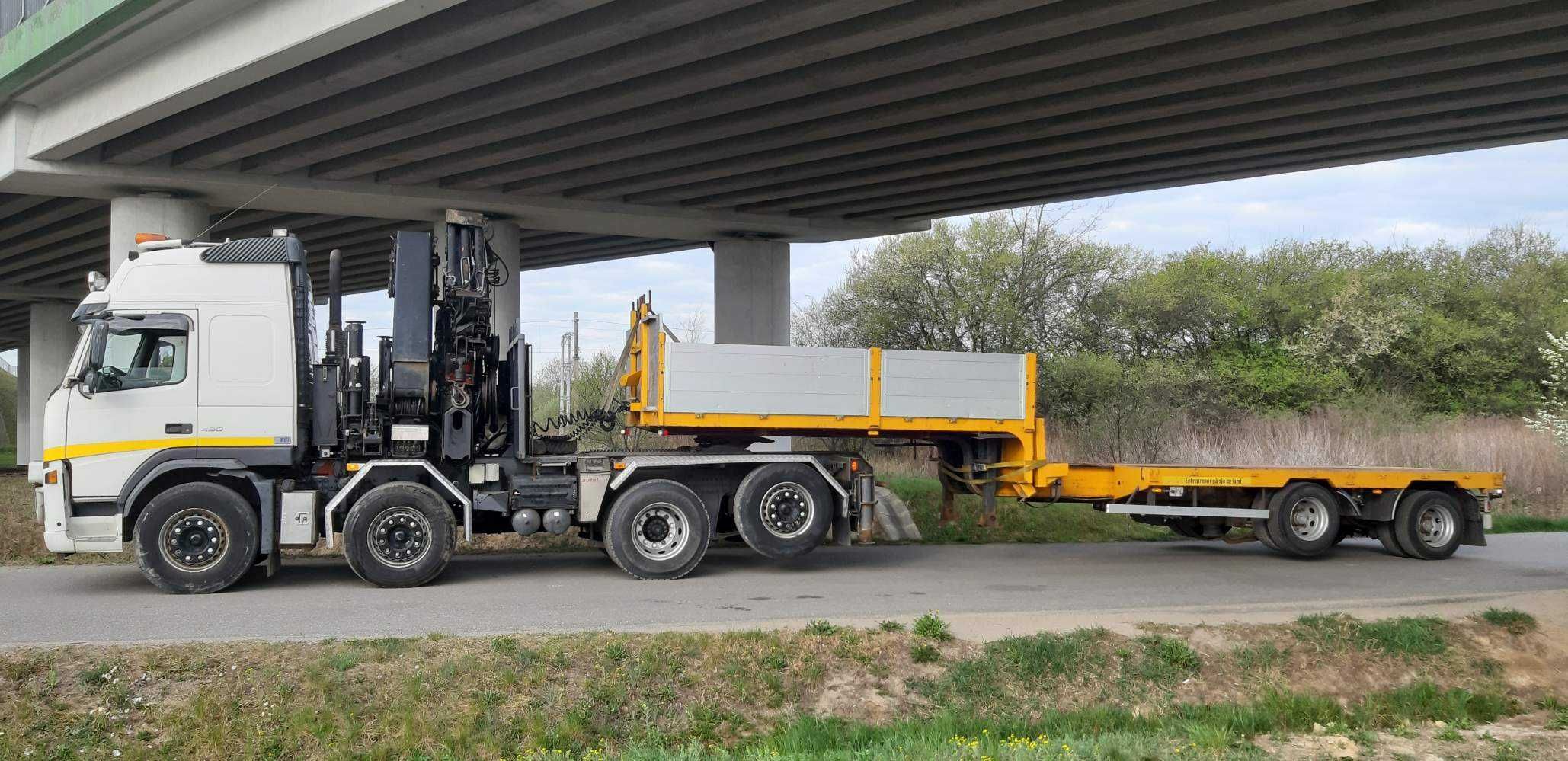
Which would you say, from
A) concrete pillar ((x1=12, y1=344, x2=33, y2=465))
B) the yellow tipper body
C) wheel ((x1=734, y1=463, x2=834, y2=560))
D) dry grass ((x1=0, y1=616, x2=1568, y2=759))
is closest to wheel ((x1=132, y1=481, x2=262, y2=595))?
dry grass ((x1=0, y1=616, x2=1568, y2=759))

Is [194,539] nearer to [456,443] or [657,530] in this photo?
[456,443]

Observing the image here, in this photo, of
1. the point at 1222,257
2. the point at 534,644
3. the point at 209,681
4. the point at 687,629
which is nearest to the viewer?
the point at 209,681

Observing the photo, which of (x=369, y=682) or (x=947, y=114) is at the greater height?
(x=947, y=114)

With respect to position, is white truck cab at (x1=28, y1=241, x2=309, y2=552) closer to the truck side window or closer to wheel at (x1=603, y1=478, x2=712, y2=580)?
the truck side window

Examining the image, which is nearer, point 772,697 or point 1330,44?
point 772,697

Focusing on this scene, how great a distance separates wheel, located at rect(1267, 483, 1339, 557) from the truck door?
11.4m

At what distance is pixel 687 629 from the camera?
8.74 meters

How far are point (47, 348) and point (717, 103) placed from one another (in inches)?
1274

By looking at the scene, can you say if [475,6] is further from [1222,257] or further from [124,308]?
[1222,257]

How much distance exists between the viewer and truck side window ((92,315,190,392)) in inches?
417

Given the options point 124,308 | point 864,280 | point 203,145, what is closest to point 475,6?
point 124,308

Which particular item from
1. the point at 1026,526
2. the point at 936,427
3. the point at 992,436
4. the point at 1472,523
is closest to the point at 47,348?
the point at 1026,526

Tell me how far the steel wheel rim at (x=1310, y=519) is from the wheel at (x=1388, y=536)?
0.87 m

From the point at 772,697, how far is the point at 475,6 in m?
9.95
